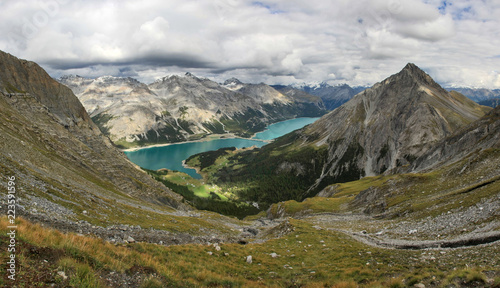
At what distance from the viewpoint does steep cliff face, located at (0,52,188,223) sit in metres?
29.6

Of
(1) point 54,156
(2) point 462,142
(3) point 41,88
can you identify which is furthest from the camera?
(3) point 41,88

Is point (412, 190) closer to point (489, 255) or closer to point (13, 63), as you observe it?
point (489, 255)

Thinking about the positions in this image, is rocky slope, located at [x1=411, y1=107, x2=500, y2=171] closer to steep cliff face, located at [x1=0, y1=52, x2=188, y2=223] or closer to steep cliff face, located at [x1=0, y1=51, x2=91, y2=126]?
steep cliff face, located at [x1=0, y1=52, x2=188, y2=223]

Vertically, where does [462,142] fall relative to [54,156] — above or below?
below

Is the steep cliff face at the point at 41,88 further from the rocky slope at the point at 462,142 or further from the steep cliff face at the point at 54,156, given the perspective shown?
the rocky slope at the point at 462,142

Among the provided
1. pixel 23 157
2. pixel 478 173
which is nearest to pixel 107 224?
pixel 23 157

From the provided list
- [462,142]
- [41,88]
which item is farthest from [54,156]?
[462,142]

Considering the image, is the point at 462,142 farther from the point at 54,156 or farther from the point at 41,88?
the point at 41,88

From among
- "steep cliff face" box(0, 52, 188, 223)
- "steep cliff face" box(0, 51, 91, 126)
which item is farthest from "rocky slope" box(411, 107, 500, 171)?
"steep cliff face" box(0, 51, 91, 126)

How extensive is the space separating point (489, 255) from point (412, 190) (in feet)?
151

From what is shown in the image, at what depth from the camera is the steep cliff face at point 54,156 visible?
29.6 meters

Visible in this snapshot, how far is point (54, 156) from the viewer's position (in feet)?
178

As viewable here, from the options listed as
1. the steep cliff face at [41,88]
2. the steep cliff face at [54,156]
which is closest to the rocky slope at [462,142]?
the steep cliff face at [54,156]

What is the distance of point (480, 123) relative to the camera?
350 ft
